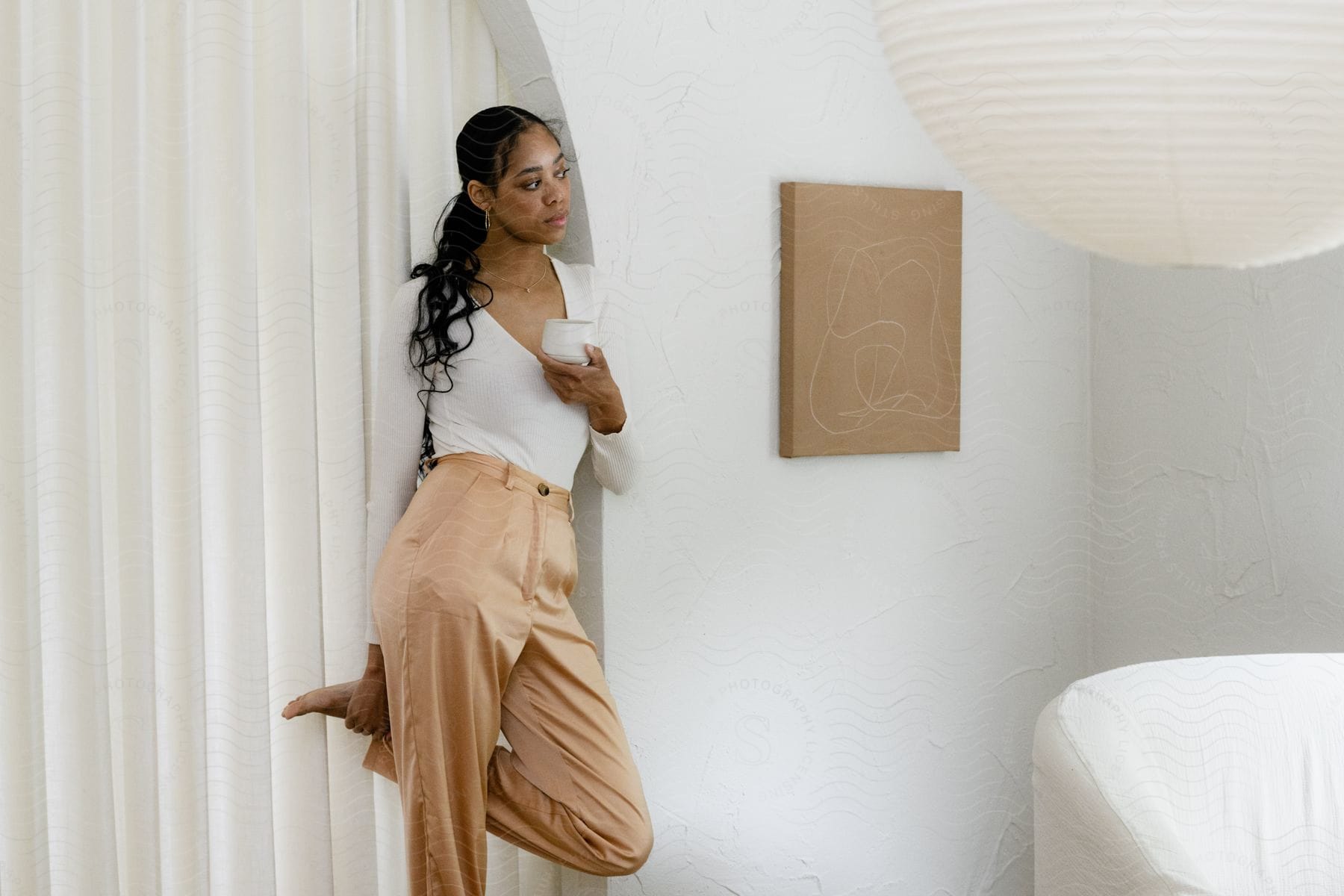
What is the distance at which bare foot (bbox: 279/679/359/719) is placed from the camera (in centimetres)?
163

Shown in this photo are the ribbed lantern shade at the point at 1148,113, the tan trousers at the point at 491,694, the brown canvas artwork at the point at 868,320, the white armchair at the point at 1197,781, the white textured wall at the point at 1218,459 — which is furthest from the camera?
the brown canvas artwork at the point at 868,320

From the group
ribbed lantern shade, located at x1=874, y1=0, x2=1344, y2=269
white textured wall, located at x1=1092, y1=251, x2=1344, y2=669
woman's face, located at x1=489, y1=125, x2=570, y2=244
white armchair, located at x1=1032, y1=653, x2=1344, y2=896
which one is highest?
woman's face, located at x1=489, y1=125, x2=570, y2=244

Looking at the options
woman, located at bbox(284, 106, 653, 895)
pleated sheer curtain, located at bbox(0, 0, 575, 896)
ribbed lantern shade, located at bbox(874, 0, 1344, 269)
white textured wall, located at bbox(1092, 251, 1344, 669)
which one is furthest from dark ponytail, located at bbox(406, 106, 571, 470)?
white textured wall, located at bbox(1092, 251, 1344, 669)

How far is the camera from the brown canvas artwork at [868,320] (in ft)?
6.04

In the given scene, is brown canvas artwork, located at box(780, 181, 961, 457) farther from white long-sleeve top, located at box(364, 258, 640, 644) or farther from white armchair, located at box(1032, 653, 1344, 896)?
white armchair, located at box(1032, 653, 1344, 896)

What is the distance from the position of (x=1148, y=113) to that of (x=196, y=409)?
134 cm

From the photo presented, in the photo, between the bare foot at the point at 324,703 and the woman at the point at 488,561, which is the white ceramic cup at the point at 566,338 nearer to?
the woman at the point at 488,561

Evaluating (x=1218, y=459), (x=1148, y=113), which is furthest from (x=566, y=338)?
(x=1218, y=459)

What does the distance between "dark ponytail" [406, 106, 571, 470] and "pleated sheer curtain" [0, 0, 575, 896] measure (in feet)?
0.42

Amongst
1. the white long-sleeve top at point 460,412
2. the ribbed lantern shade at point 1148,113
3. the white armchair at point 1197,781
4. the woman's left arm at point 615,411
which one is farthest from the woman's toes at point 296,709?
the ribbed lantern shade at point 1148,113

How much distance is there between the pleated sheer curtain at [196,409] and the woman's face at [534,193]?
0.59ft

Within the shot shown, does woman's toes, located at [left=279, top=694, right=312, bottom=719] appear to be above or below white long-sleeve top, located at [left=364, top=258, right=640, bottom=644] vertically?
below

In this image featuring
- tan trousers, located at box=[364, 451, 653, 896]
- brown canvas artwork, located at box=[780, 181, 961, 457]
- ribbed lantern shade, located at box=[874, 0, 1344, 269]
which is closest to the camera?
ribbed lantern shade, located at box=[874, 0, 1344, 269]

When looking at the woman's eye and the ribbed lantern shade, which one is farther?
the woman's eye
